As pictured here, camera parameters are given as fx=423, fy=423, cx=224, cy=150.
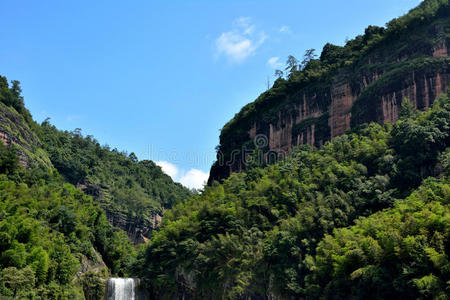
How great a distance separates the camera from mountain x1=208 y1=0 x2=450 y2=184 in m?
29.5

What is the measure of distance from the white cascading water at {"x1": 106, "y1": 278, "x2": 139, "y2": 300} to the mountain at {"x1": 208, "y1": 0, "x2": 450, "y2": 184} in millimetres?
16507

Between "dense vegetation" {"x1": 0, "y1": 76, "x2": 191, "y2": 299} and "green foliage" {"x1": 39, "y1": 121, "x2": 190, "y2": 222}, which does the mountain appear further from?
"green foliage" {"x1": 39, "y1": 121, "x2": 190, "y2": 222}

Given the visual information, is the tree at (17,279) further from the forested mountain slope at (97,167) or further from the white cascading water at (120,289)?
the forested mountain slope at (97,167)

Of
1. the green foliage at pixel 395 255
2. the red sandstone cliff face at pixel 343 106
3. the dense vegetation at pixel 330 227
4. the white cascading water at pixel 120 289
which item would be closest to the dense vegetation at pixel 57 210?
the white cascading water at pixel 120 289

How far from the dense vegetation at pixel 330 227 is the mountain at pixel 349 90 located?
2605 millimetres

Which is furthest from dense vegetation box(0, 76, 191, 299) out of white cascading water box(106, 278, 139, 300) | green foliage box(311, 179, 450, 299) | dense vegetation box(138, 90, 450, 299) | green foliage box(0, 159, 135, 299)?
green foliage box(311, 179, 450, 299)

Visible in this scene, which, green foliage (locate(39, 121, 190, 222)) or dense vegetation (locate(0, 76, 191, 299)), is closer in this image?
dense vegetation (locate(0, 76, 191, 299))

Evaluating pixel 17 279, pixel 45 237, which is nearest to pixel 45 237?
pixel 45 237

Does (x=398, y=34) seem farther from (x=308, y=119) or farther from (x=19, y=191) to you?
(x=19, y=191)

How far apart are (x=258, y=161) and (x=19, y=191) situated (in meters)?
19.6

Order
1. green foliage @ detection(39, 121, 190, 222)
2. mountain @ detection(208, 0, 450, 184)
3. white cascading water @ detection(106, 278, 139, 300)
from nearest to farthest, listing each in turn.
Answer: white cascading water @ detection(106, 278, 139, 300), mountain @ detection(208, 0, 450, 184), green foliage @ detection(39, 121, 190, 222)

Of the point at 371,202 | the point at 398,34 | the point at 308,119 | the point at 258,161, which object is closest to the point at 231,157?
the point at 258,161

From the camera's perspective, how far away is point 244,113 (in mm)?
43125

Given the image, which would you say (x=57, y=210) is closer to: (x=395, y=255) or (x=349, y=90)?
(x=395, y=255)
